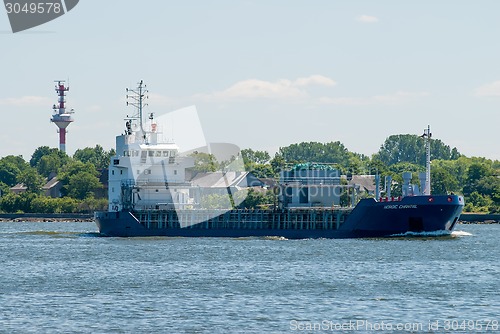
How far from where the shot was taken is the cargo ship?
226 feet

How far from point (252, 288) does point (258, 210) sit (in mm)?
34174

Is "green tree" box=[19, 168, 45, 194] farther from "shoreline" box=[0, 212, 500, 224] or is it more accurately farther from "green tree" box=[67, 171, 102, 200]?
"shoreline" box=[0, 212, 500, 224]

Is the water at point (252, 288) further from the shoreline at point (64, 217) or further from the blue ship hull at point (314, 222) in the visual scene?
the shoreline at point (64, 217)

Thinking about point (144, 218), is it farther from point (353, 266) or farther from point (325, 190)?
point (353, 266)

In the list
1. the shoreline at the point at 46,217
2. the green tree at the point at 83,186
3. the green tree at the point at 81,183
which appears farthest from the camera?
the green tree at the point at 81,183

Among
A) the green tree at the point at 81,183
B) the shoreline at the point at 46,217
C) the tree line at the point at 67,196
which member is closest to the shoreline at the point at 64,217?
the shoreline at the point at 46,217

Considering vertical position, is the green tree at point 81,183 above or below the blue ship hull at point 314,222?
above

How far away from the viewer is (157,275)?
47469 mm

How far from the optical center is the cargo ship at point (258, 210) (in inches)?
2707

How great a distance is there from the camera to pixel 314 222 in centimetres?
7319

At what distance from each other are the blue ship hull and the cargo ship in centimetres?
7

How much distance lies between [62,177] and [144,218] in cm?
9736

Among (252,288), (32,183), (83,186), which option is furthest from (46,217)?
(252,288)

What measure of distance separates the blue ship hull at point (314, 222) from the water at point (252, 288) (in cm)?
272
